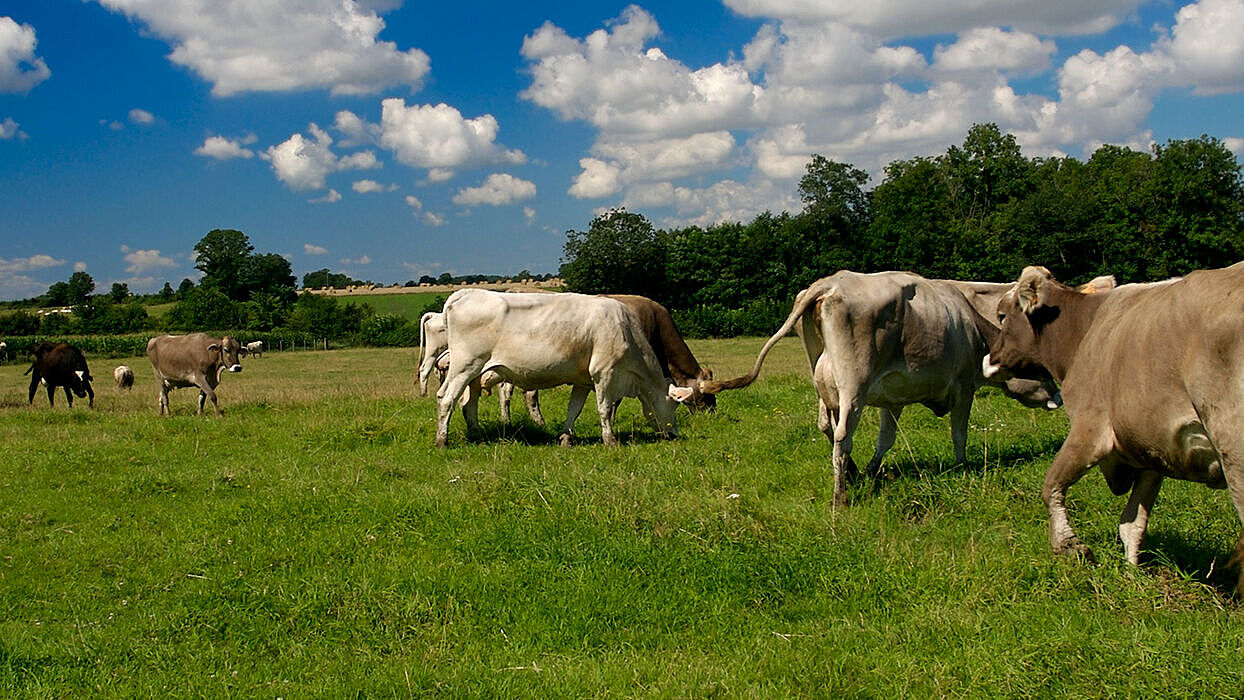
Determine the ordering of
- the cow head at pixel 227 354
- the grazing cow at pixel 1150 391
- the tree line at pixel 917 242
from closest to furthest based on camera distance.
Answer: the grazing cow at pixel 1150 391, the cow head at pixel 227 354, the tree line at pixel 917 242

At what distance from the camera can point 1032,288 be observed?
6281 mm

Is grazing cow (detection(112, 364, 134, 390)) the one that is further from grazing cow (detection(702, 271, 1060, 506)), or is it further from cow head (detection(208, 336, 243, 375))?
grazing cow (detection(702, 271, 1060, 506))

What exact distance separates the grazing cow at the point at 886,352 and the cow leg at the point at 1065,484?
2.32 metres

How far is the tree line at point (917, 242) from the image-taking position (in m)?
58.7

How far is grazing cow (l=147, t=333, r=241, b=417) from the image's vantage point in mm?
17984

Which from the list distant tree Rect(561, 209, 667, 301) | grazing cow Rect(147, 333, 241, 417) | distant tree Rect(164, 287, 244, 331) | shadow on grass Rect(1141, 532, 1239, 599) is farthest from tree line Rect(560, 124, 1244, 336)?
shadow on grass Rect(1141, 532, 1239, 599)

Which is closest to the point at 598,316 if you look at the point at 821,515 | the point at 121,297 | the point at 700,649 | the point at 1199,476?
the point at 821,515

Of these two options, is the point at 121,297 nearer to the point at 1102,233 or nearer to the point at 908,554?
the point at 1102,233

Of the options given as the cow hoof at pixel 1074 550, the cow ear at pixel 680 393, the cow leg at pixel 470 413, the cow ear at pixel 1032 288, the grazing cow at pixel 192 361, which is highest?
the cow ear at pixel 1032 288

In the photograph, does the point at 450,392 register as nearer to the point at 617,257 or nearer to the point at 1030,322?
the point at 1030,322

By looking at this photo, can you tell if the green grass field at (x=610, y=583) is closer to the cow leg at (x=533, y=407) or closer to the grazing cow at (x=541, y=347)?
the grazing cow at (x=541, y=347)

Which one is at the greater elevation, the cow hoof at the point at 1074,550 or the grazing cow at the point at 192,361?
the grazing cow at the point at 192,361

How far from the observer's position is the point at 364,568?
6.39 m

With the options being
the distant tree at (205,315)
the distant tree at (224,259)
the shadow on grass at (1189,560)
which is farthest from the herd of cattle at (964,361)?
the distant tree at (224,259)
